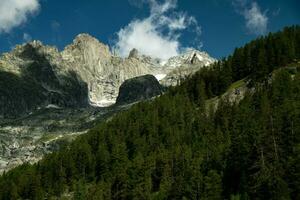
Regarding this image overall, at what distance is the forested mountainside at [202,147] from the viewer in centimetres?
8712

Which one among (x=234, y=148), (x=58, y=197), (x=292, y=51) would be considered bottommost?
(x=58, y=197)

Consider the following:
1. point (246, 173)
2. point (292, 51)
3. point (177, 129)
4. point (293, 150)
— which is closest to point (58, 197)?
point (177, 129)

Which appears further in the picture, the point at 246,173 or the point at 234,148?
the point at 234,148

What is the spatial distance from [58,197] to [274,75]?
79800 mm

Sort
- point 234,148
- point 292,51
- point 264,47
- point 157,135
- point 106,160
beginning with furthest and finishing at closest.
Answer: point 264,47 < point 292,51 < point 157,135 < point 106,160 < point 234,148

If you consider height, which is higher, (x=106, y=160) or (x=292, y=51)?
(x=292, y=51)

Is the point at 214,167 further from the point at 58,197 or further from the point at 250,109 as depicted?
the point at 58,197

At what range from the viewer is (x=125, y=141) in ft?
536

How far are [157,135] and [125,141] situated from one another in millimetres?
12398

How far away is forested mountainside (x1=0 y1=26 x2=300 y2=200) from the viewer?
8712cm

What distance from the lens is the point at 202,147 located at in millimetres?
127562

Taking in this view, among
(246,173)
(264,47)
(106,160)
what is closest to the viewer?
(246,173)

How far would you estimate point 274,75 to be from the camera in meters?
159

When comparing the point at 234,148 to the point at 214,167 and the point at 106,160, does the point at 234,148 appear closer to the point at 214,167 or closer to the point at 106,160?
the point at 214,167
